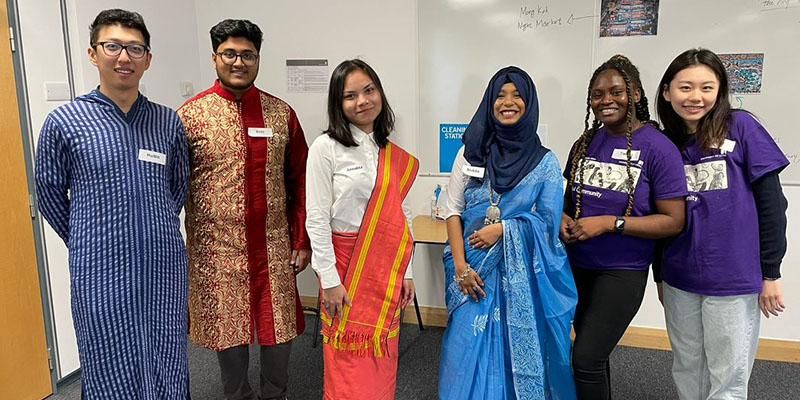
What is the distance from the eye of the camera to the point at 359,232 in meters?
1.90

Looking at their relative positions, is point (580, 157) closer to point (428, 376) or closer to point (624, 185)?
point (624, 185)

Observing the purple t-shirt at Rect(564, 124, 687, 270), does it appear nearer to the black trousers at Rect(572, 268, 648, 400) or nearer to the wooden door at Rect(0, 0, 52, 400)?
the black trousers at Rect(572, 268, 648, 400)

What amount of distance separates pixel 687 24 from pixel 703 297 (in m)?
1.71

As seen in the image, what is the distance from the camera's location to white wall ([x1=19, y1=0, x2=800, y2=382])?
116 inches

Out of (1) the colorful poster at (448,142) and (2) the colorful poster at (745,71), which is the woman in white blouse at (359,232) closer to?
(1) the colorful poster at (448,142)

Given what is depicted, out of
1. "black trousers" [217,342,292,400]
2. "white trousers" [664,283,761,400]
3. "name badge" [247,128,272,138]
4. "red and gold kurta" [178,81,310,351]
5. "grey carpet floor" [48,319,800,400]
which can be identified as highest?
"name badge" [247,128,272,138]

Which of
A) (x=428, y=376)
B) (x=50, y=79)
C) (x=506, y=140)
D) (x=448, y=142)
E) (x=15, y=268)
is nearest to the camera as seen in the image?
(x=506, y=140)

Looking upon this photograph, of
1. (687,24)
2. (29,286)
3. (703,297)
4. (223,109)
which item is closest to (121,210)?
(223,109)

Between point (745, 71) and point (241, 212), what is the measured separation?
2665 millimetres

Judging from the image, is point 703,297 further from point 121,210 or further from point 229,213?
point 121,210

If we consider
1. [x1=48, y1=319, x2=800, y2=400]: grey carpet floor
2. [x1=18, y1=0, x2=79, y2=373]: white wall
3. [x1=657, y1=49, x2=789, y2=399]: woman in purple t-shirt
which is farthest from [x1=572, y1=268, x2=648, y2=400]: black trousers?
[x1=18, y1=0, x2=79, y2=373]: white wall

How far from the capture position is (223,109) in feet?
6.40

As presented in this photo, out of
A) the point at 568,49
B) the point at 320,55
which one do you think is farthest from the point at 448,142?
the point at 320,55

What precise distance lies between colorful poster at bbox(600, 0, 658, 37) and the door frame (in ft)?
9.56
